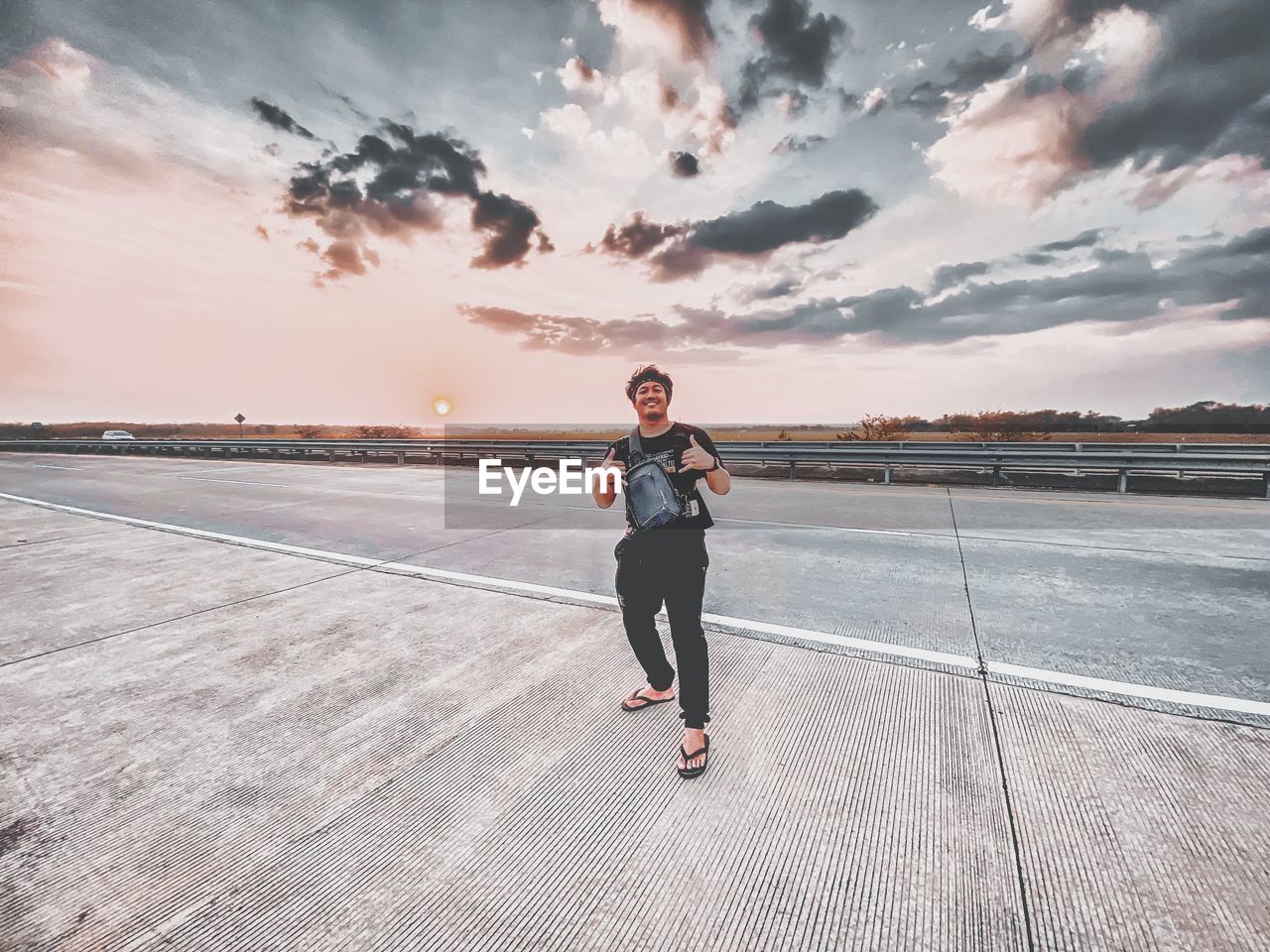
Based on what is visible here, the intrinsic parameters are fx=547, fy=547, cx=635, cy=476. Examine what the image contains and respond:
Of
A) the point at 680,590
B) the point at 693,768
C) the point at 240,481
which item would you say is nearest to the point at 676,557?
the point at 680,590

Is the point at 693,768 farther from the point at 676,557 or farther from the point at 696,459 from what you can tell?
the point at 696,459

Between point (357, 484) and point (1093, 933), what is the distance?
1407cm

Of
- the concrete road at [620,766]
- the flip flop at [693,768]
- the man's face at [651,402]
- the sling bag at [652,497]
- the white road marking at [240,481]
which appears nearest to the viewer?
the concrete road at [620,766]

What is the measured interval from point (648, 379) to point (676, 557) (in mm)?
942

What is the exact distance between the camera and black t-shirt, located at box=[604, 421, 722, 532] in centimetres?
276

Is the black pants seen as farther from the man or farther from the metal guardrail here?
the metal guardrail

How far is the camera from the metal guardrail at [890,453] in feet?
33.1

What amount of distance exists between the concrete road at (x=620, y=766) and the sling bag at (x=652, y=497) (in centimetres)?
115

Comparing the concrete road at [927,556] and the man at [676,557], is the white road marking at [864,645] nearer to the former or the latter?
the concrete road at [927,556]

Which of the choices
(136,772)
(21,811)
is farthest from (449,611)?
(21,811)

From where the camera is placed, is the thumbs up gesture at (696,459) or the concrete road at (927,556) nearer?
the thumbs up gesture at (696,459)

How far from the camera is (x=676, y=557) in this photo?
272 cm

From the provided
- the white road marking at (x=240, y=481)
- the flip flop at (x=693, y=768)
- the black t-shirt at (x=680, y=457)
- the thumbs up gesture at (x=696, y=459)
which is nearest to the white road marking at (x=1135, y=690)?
the flip flop at (x=693, y=768)

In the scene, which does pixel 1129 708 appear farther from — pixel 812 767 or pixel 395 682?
pixel 395 682
